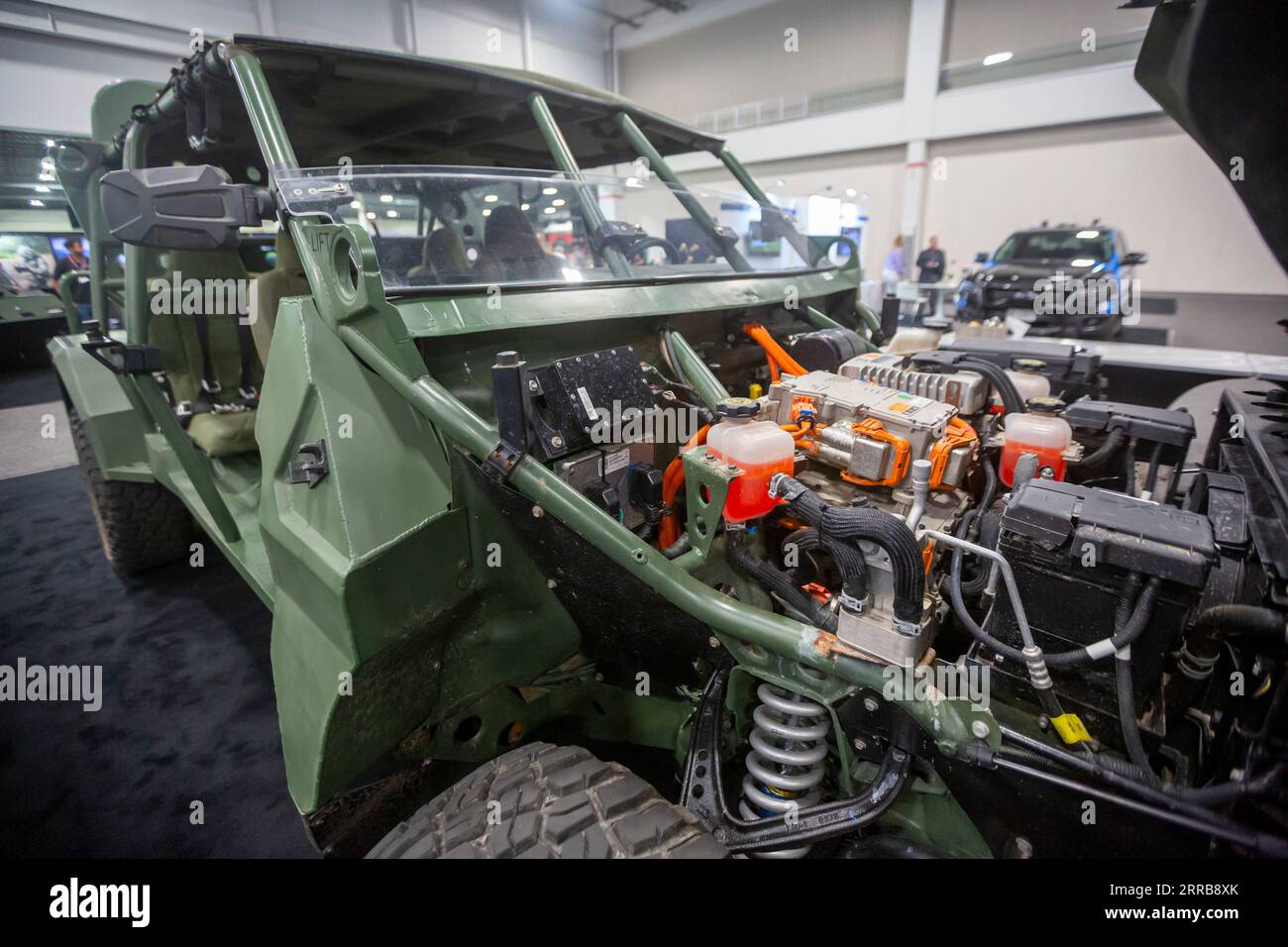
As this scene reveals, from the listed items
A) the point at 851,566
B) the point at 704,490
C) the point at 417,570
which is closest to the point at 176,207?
the point at 417,570

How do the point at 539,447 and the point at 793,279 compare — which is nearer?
the point at 539,447

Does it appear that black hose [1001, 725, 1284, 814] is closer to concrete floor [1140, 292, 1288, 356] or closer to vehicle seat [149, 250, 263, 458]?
vehicle seat [149, 250, 263, 458]

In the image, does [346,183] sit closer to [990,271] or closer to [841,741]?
[841,741]

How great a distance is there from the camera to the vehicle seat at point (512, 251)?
1.99 m

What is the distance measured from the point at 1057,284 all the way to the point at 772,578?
8.39 meters

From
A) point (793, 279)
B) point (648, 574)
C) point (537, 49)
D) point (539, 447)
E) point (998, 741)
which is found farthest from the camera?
point (537, 49)

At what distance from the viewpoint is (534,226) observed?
2711 mm

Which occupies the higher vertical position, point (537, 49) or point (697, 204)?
point (537, 49)

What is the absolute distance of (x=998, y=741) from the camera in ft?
3.68

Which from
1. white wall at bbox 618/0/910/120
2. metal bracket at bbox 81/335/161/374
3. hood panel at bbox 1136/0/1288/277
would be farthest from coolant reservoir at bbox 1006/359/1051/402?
white wall at bbox 618/0/910/120

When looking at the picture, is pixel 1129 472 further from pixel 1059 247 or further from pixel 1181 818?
pixel 1059 247

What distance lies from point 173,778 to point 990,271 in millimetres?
9606

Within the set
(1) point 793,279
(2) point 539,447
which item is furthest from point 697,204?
(2) point 539,447
